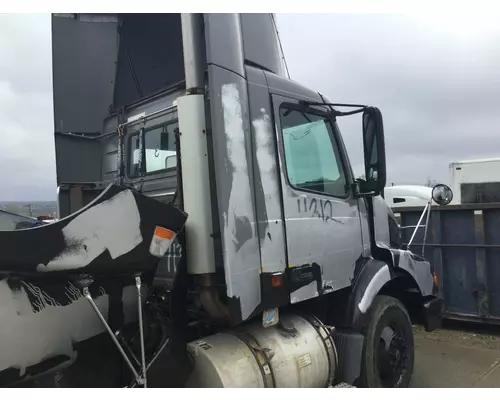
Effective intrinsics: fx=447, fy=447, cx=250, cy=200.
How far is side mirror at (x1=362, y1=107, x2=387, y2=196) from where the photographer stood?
334 cm

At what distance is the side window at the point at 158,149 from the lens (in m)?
3.43

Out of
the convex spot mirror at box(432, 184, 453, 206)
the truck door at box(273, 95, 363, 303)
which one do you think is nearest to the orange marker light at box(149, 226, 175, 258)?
the truck door at box(273, 95, 363, 303)

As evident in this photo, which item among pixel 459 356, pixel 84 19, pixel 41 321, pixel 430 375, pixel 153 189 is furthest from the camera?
pixel 459 356

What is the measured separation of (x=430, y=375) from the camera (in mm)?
4664

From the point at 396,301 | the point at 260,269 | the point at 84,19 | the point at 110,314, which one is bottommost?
the point at 396,301

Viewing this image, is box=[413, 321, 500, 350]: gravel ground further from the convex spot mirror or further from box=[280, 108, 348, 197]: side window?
box=[280, 108, 348, 197]: side window

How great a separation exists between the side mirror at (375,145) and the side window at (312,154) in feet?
0.86

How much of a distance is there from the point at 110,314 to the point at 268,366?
101cm

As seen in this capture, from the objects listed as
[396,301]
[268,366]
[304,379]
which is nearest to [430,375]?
[396,301]

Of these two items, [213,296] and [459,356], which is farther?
[459,356]

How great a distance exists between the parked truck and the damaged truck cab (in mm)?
12

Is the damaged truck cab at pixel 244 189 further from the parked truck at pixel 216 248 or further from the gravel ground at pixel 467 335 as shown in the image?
the gravel ground at pixel 467 335

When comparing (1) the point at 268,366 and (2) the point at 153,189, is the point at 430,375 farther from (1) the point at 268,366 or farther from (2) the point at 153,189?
(2) the point at 153,189

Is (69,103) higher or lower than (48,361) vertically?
higher
